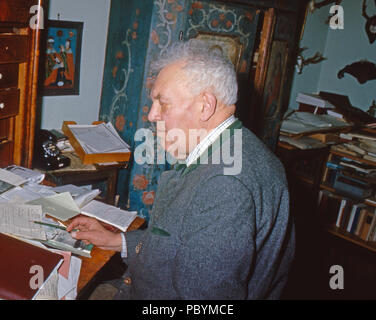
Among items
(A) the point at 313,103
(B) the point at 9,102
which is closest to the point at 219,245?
(B) the point at 9,102

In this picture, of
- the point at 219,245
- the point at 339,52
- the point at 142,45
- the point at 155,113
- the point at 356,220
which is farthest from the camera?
the point at 339,52

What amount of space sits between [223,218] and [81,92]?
2.03m

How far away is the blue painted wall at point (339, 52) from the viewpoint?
3723 mm

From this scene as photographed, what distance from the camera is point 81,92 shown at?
106 inches

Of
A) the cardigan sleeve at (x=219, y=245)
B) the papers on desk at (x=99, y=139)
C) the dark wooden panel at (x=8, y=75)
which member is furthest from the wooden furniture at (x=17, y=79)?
the cardigan sleeve at (x=219, y=245)

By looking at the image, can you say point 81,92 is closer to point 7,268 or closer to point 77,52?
point 77,52

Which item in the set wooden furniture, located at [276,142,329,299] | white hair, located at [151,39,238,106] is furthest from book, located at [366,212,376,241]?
white hair, located at [151,39,238,106]

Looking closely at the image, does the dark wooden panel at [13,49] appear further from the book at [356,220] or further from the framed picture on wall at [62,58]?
the book at [356,220]

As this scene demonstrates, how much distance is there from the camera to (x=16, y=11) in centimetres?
159

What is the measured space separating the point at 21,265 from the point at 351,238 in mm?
3125

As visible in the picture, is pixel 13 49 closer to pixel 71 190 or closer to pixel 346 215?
pixel 71 190

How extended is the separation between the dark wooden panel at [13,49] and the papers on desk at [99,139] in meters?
0.68

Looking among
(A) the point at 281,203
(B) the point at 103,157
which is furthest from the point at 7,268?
(B) the point at 103,157

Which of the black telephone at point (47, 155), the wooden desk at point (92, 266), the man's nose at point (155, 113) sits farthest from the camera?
the black telephone at point (47, 155)
